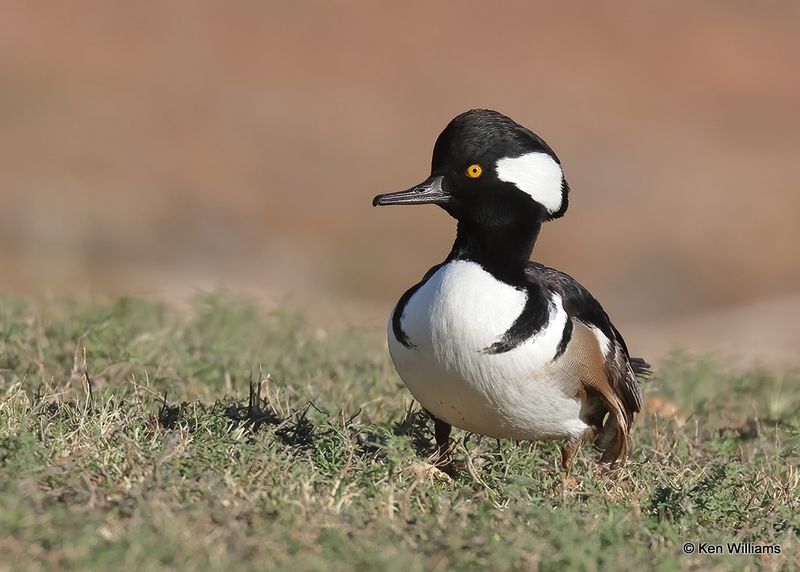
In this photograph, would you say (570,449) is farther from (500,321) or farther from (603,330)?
(500,321)

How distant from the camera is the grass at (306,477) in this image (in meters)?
4.18

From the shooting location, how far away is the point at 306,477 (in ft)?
16.0

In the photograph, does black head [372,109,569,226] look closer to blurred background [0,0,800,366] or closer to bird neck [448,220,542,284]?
bird neck [448,220,542,284]

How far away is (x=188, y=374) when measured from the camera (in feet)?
22.6

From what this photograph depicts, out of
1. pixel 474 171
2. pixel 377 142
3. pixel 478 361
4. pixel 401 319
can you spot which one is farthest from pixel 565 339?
pixel 377 142

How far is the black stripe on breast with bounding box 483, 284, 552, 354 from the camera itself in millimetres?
5258

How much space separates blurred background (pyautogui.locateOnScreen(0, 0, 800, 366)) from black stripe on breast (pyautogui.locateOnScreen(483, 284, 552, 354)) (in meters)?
5.29

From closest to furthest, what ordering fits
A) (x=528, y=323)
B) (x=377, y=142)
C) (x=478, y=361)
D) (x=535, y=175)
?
1. (x=478, y=361)
2. (x=528, y=323)
3. (x=535, y=175)
4. (x=377, y=142)

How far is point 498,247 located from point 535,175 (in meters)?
0.33

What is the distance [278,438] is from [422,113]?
1611cm

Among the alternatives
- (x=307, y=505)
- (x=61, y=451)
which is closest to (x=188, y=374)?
(x=61, y=451)

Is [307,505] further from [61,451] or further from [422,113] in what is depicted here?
[422,113]

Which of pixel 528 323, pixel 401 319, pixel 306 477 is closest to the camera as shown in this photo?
pixel 306 477

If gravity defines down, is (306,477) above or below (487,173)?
below
